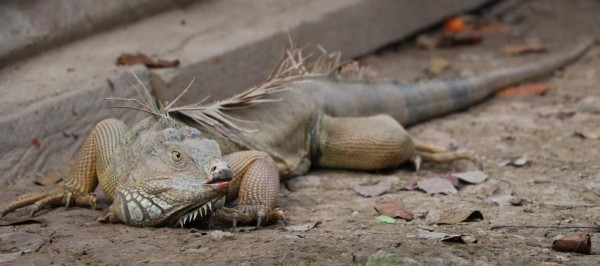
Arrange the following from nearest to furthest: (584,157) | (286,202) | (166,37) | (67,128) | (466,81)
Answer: (286,202) → (67,128) → (584,157) → (166,37) → (466,81)

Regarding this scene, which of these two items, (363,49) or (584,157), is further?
(363,49)

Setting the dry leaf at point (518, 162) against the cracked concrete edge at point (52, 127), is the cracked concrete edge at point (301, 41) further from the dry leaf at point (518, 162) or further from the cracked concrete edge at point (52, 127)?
the dry leaf at point (518, 162)

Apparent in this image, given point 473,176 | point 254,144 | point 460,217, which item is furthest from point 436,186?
point 254,144

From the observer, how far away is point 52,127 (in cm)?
507

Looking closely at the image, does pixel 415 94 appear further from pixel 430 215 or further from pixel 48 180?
pixel 48 180

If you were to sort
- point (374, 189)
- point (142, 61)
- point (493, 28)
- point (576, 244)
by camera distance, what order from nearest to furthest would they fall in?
point (576, 244) < point (374, 189) < point (142, 61) < point (493, 28)

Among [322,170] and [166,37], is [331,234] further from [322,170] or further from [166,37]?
[166,37]

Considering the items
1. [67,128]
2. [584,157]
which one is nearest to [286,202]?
[67,128]

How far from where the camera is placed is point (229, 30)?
670 centimetres

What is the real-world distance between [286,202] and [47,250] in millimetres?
1443

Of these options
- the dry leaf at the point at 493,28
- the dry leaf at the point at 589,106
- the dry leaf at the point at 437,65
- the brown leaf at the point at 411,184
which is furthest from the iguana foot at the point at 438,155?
the dry leaf at the point at 493,28

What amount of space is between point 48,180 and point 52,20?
54.8 inches

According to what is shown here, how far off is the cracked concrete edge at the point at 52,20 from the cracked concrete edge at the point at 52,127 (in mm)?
601

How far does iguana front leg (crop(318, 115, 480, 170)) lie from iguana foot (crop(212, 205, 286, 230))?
133 centimetres
